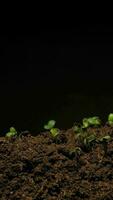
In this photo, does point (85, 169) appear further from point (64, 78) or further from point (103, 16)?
point (103, 16)

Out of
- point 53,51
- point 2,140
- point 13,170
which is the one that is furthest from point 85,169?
point 53,51

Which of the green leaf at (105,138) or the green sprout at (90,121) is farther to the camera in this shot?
the green sprout at (90,121)

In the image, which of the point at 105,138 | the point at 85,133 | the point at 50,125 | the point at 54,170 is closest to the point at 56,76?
the point at 50,125

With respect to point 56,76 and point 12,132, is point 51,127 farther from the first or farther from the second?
point 56,76

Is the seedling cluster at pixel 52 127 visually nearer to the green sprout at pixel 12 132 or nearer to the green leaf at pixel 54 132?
the green leaf at pixel 54 132

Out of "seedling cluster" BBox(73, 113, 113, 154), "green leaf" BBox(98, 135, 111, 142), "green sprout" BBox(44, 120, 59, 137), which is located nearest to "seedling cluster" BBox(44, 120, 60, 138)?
"green sprout" BBox(44, 120, 59, 137)

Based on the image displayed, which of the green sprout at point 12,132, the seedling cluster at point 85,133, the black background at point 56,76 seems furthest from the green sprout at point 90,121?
the green sprout at point 12,132
